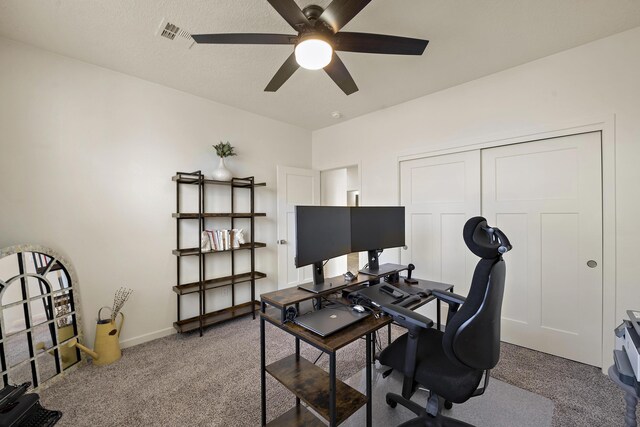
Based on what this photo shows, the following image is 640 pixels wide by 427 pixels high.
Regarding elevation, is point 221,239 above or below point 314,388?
above

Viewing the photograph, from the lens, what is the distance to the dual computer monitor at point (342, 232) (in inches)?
66.4

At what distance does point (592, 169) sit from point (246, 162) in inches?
149

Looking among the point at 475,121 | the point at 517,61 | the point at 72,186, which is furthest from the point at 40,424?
the point at 517,61

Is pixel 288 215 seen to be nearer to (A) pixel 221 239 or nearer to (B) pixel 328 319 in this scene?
(A) pixel 221 239

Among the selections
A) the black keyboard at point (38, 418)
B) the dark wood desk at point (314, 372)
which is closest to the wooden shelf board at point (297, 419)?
the dark wood desk at point (314, 372)

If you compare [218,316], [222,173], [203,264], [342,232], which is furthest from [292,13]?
[218,316]

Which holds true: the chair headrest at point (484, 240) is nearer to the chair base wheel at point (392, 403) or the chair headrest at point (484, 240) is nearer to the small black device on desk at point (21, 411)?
the chair base wheel at point (392, 403)

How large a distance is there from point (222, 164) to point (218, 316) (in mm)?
1907

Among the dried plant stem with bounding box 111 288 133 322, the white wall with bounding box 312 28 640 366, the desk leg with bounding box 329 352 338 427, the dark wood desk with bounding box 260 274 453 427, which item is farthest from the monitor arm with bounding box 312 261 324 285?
the dried plant stem with bounding box 111 288 133 322

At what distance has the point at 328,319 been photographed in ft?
4.92

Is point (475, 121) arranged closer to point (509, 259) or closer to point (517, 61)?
point (517, 61)

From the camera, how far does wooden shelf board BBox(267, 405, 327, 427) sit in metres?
1.61

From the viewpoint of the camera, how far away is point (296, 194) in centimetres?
423

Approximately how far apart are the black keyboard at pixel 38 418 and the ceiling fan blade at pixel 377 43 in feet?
9.53
